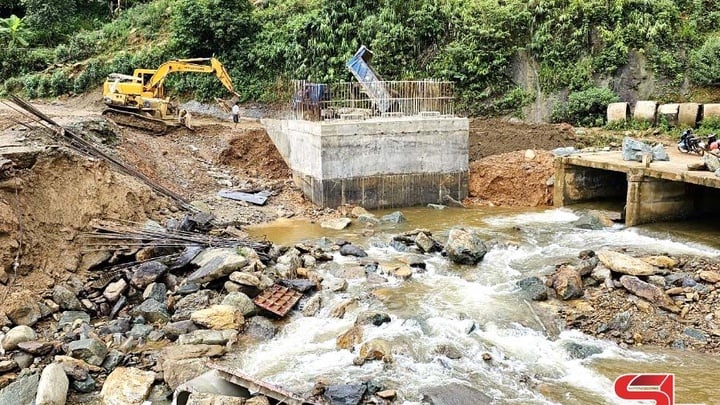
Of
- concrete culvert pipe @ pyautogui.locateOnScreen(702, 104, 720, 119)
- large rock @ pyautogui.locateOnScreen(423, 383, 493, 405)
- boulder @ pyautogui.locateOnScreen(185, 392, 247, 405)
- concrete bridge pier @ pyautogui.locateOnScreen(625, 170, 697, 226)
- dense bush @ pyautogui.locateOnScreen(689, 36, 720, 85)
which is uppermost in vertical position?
dense bush @ pyautogui.locateOnScreen(689, 36, 720, 85)

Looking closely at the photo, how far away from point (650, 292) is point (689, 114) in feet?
42.7

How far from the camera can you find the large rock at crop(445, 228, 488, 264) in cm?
1427

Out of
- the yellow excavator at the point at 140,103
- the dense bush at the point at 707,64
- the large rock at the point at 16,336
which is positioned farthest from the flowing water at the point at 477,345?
the yellow excavator at the point at 140,103

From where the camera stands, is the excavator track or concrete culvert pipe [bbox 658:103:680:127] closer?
concrete culvert pipe [bbox 658:103:680:127]

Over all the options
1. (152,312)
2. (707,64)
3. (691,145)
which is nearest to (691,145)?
(691,145)

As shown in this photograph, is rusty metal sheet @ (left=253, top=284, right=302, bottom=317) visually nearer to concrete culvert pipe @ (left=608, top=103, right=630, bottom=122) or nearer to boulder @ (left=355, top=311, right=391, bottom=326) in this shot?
boulder @ (left=355, top=311, right=391, bottom=326)

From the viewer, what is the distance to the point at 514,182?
68.1 ft

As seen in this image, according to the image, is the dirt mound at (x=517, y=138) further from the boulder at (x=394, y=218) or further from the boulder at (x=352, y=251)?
the boulder at (x=352, y=251)

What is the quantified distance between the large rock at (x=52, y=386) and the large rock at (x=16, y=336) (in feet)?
4.35

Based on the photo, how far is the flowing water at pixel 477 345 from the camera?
9.29 metres

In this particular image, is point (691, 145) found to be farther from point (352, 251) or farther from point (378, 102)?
point (352, 251)

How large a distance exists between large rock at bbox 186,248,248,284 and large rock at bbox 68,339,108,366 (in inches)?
110

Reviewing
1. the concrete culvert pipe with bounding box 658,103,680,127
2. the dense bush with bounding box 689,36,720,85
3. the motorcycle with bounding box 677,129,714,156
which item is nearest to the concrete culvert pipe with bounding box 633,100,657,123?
the concrete culvert pipe with bounding box 658,103,680,127

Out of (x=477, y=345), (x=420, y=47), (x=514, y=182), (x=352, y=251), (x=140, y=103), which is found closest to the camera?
(x=477, y=345)
